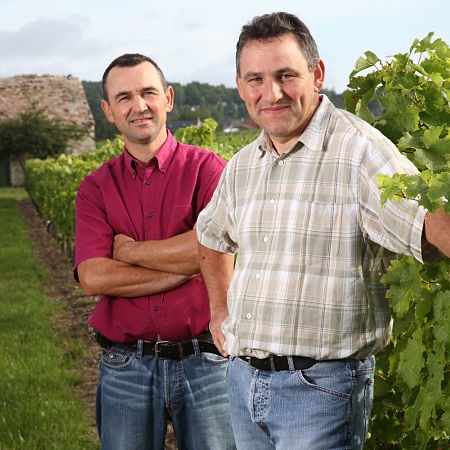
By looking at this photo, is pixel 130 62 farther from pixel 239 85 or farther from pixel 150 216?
pixel 239 85

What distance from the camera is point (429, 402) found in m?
2.55

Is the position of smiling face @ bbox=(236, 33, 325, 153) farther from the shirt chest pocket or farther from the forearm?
the shirt chest pocket

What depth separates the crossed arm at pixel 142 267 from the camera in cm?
329

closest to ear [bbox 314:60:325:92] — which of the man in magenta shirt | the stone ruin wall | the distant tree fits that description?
the man in magenta shirt

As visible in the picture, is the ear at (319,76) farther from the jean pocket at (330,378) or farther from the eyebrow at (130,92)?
the eyebrow at (130,92)

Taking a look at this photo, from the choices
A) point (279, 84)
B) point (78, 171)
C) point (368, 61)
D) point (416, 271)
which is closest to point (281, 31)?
point (279, 84)

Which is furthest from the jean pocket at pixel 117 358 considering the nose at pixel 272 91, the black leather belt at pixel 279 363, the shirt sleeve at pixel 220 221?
the nose at pixel 272 91

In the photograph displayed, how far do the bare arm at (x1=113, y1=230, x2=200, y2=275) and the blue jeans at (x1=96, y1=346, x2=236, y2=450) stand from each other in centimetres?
33

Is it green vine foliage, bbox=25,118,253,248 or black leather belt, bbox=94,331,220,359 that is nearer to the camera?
black leather belt, bbox=94,331,220,359

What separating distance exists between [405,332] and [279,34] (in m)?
1.14

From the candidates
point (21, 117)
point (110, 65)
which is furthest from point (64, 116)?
point (110, 65)

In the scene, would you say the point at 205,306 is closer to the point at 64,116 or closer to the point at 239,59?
the point at 239,59

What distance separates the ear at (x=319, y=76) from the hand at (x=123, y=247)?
1.14m

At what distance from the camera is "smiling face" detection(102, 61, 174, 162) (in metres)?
3.34
